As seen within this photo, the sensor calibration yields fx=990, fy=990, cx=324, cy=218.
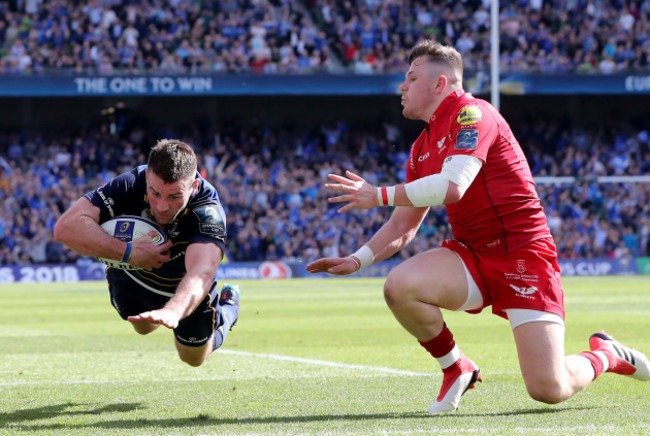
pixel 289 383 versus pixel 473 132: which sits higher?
pixel 473 132

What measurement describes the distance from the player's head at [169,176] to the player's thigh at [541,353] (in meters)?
2.19

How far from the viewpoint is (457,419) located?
5793mm

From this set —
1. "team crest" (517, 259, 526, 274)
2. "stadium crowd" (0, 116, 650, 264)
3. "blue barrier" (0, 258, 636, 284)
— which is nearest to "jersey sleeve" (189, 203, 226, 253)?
"team crest" (517, 259, 526, 274)

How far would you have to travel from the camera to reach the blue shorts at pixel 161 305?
24.1ft

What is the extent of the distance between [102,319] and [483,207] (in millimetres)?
11166

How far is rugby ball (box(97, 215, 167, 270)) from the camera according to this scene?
20.4 feet

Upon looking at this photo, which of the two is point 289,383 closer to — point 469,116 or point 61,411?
point 61,411

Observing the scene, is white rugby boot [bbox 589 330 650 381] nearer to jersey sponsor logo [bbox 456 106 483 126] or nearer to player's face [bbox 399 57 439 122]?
jersey sponsor logo [bbox 456 106 483 126]

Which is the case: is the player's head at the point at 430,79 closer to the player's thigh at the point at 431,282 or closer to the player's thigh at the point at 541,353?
the player's thigh at the point at 431,282

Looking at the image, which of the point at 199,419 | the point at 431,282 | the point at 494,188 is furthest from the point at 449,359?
the point at 199,419

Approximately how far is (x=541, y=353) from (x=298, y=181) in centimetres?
2712

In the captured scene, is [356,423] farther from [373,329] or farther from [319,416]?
[373,329]

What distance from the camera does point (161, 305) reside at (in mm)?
7430

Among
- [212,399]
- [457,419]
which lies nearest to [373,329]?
[212,399]
